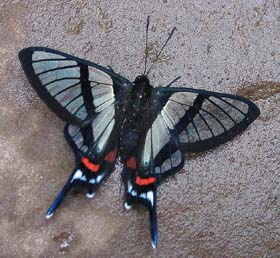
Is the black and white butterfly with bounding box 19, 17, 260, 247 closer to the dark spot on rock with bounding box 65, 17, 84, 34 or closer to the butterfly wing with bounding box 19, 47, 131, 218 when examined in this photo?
the butterfly wing with bounding box 19, 47, 131, 218

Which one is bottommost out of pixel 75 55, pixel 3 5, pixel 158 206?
pixel 158 206

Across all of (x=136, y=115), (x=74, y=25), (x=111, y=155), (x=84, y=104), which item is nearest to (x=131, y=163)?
(x=111, y=155)

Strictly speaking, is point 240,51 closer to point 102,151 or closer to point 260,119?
point 260,119

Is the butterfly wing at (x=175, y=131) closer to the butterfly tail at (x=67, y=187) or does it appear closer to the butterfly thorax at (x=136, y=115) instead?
the butterfly thorax at (x=136, y=115)

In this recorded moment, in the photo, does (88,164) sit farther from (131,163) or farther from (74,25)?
(74,25)

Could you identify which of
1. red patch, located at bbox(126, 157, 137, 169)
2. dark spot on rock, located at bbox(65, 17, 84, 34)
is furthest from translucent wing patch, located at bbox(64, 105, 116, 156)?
dark spot on rock, located at bbox(65, 17, 84, 34)

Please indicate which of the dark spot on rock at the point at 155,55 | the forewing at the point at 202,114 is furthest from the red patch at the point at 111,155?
the dark spot on rock at the point at 155,55

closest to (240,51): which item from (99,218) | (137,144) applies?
(137,144)
